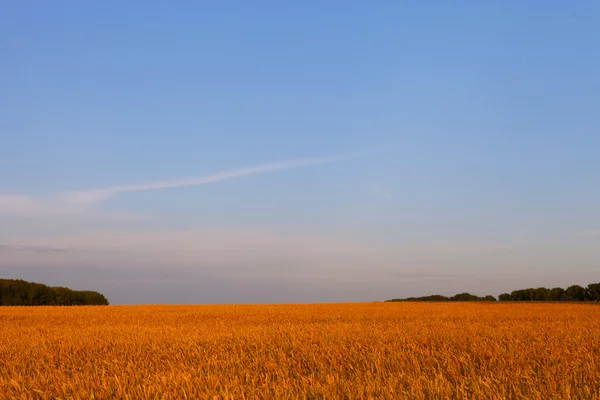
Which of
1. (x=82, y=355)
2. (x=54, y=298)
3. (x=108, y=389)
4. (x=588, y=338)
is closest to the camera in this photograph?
(x=108, y=389)

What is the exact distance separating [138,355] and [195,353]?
34.9 inches

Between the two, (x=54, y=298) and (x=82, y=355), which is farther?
(x=54, y=298)

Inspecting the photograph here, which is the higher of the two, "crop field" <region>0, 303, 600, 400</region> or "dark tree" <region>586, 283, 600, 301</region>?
"dark tree" <region>586, 283, 600, 301</region>

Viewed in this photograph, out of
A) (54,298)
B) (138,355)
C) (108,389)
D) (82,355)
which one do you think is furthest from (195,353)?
(54,298)

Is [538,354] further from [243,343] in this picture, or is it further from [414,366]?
[243,343]

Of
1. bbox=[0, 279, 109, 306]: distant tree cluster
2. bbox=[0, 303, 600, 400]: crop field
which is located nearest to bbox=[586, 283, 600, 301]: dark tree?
bbox=[0, 303, 600, 400]: crop field

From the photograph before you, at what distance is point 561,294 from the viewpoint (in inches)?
1726

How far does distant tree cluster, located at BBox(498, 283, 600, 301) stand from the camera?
4178 centimetres

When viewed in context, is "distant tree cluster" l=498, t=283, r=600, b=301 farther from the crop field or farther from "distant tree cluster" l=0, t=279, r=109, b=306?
"distant tree cluster" l=0, t=279, r=109, b=306

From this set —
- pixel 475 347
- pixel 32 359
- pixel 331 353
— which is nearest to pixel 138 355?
pixel 32 359

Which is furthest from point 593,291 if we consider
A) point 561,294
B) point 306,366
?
point 306,366

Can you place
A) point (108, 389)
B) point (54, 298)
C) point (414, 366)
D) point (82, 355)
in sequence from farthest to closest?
1. point (54, 298)
2. point (82, 355)
3. point (414, 366)
4. point (108, 389)

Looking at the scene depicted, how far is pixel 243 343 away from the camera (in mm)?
8969

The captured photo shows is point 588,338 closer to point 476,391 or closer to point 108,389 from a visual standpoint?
point 476,391
